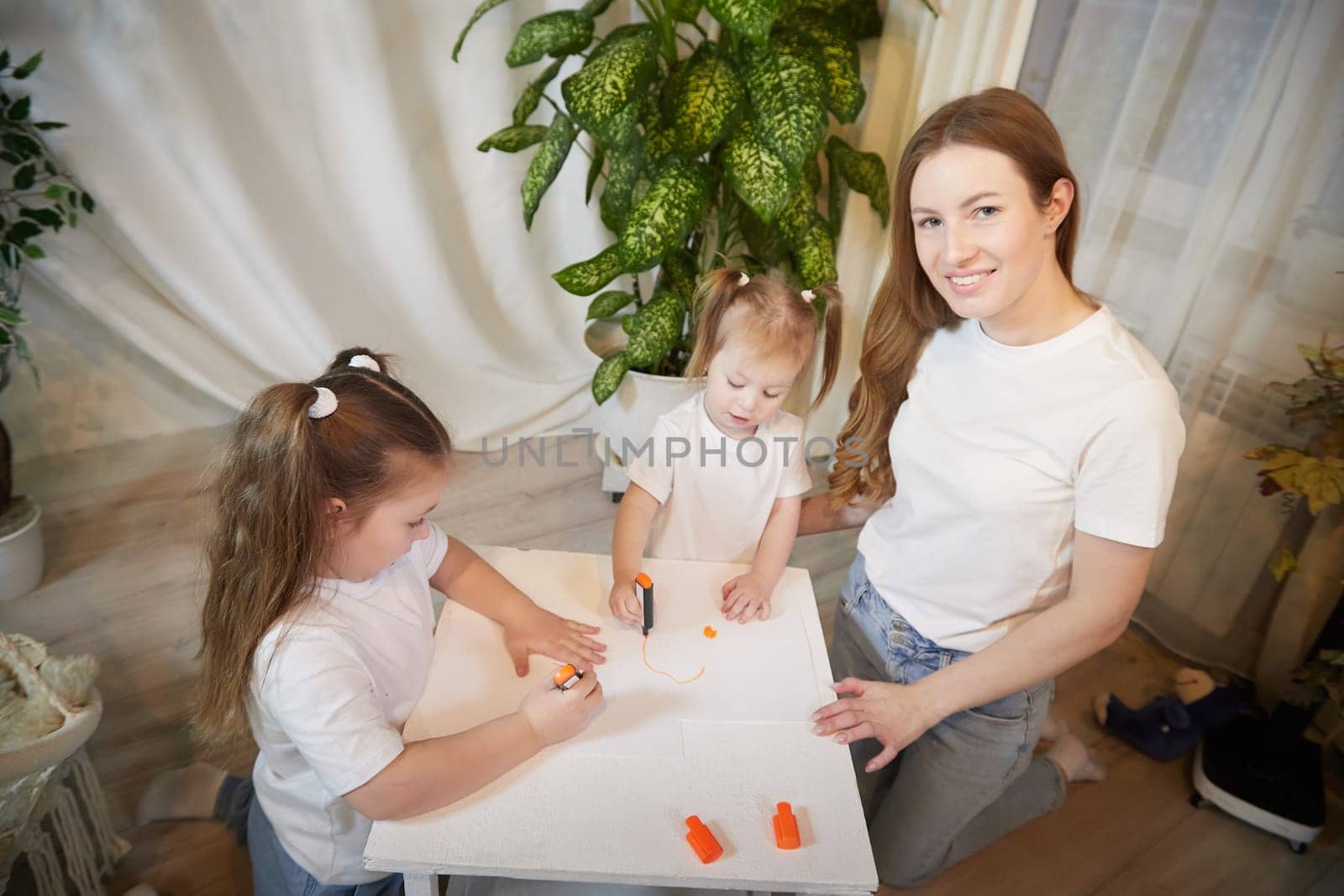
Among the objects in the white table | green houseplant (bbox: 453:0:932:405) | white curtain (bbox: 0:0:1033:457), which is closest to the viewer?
the white table

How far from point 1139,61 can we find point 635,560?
1418mm

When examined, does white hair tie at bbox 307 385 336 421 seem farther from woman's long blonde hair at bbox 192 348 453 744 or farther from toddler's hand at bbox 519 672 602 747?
toddler's hand at bbox 519 672 602 747

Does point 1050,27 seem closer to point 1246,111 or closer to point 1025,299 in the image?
point 1246,111

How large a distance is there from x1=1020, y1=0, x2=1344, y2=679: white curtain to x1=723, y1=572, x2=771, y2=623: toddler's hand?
1.16 meters

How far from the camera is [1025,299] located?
1030 mm

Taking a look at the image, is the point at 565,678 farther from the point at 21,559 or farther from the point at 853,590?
the point at 21,559

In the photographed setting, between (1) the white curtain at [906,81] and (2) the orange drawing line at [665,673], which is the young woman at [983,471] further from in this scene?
(1) the white curtain at [906,81]

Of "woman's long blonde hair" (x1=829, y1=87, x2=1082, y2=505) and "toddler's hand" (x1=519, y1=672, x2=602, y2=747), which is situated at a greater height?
"woman's long blonde hair" (x1=829, y1=87, x2=1082, y2=505)

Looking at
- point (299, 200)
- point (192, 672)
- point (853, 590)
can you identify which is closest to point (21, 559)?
point (192, 672)

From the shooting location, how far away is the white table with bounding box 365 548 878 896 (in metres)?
0.78

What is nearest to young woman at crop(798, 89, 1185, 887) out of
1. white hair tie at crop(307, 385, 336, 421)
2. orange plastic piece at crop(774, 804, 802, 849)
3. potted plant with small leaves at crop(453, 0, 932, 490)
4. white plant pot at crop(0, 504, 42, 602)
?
orange plastic piece at crop(774, 804, 802, 849)

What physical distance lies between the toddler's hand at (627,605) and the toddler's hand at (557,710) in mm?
157

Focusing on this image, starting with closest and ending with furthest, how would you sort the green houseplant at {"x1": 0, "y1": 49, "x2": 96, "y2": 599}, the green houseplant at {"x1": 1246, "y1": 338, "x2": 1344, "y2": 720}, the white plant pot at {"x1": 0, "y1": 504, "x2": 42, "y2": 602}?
the green houseplant at {"x1": 1246, "y1": 338, "x2": 1344, "y2": 720} → the green houseplant at {"x1": 0, "y1": 49, "x2": 96, "y2": 599} → the white plant pot at {"x1": 0, "y1": 504, "x2": 42, "y2": 602}

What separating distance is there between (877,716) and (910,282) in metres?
0.56
